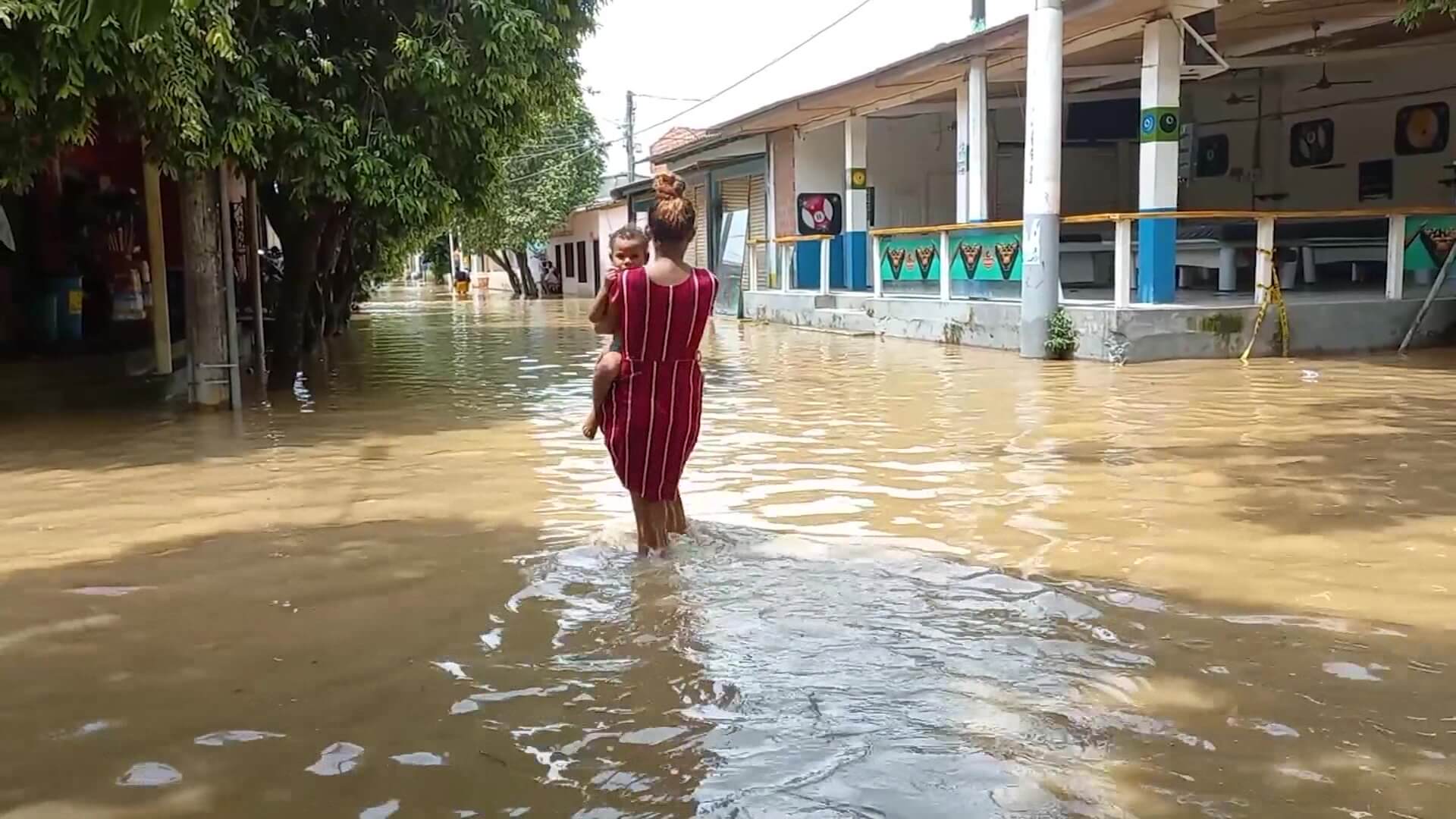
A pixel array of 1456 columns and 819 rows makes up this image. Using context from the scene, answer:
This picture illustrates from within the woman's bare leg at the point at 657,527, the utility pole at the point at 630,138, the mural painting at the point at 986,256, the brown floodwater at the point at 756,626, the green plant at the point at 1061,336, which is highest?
the utility pole at the point at 630,138

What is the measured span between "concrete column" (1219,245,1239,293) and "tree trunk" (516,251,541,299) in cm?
3158

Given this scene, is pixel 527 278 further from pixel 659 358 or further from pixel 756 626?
pixel 756 626

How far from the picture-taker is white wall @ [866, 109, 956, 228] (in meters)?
22.7

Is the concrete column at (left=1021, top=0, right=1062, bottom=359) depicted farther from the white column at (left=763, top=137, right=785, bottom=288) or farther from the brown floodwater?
the white column at (left=763, top=137, right=785, bottom=288)

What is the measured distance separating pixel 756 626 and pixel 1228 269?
13652mm

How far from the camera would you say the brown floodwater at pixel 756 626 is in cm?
309

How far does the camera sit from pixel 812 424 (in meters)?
9.26

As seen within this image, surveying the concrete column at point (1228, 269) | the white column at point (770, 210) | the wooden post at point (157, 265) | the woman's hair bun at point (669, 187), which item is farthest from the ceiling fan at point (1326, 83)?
the woman's hair bun at point (669, 187)

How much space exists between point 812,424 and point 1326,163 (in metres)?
13.5

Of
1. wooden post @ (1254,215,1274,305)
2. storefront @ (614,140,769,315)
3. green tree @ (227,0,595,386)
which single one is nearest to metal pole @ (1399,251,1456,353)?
wooden post @ (1254,215,1274,305)

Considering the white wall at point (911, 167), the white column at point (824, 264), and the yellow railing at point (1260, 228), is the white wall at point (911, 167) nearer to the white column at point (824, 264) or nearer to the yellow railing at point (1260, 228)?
the white column at point (824, 264)

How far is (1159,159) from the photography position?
12.8 m

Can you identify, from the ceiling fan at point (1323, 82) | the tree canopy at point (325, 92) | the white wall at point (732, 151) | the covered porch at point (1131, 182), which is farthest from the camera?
the white wall at point (732, 151)

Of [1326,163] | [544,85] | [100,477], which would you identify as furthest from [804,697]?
[1326,163]
